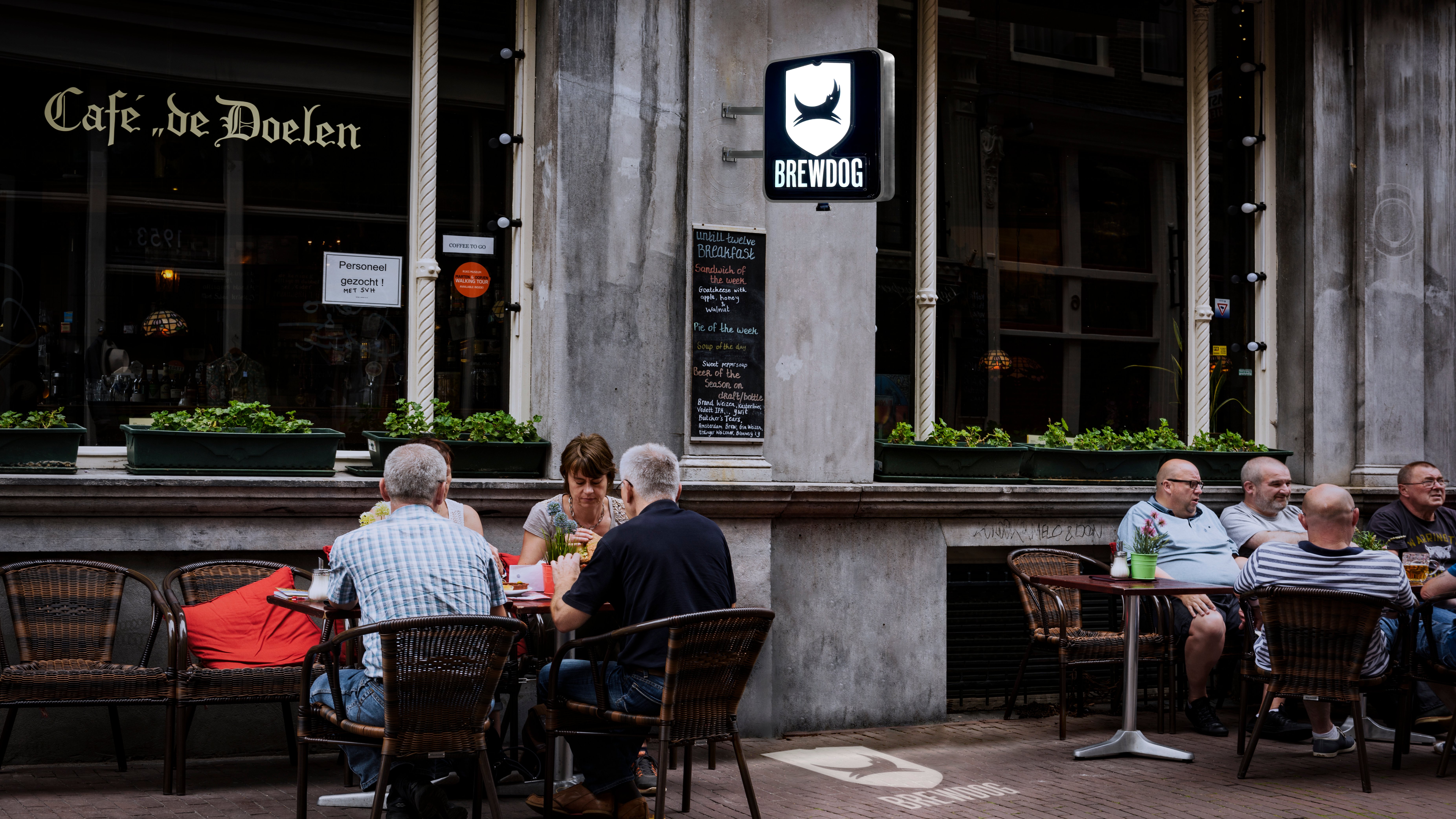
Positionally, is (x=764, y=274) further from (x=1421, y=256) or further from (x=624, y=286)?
(x=1421, y=256)

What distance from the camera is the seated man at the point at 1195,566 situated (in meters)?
7.17

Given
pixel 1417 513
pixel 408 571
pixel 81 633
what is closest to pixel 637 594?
pixel 408 571

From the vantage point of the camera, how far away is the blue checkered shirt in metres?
4.37

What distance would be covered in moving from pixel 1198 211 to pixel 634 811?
6.34m

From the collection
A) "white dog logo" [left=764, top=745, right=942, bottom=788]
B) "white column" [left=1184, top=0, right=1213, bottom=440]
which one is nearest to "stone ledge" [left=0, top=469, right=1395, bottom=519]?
"white column" [left=1184, top=0, right=1213, bottom=440]

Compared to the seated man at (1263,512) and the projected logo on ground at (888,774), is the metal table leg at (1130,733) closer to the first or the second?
the projected logo on ground at (888,774)

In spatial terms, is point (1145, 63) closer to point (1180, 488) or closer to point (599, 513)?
point (1180, 488)

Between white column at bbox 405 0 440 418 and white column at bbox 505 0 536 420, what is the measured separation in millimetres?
434

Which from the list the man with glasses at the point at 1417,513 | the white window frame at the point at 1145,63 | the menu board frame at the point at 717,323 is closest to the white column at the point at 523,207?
the menu board frame at the point at 717,323

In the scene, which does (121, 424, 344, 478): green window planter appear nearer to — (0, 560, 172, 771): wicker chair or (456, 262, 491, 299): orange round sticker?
(0, 560, 172, 771): wicker chair

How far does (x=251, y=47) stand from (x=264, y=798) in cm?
385

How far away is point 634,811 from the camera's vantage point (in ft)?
16.2

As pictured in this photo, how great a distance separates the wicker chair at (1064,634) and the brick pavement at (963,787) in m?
0.44

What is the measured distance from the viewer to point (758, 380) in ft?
23.3
